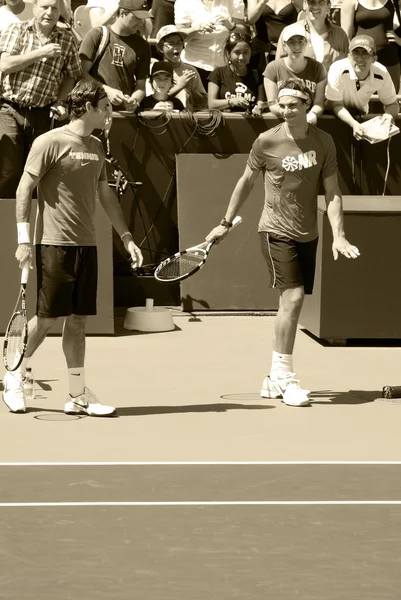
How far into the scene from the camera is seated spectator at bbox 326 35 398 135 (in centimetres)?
1339

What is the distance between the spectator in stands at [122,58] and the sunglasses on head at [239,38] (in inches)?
39.0

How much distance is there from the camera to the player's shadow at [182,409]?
8.90 m

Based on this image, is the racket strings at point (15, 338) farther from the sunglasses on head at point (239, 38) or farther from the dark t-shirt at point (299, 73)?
the sunglasses on head at point (239, 38)

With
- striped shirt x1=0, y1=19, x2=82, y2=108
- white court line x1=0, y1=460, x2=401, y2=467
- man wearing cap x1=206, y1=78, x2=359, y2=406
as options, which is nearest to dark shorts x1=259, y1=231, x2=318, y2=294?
man wearing cap x1=206, y1=78, x2=359, y2=406

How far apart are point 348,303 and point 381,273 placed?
0.42 metres

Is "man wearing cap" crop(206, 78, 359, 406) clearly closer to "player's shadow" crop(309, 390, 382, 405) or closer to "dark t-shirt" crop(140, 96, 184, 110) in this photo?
"player's shadow" crop(309, 390, 382, 405)

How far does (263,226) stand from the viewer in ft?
30.9

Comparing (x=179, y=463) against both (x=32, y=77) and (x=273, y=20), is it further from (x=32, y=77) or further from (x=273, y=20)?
(x=273, y=20)

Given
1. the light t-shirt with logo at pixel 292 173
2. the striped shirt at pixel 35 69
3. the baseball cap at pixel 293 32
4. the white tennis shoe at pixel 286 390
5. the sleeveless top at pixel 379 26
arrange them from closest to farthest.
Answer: the white tennis shoe at pixel 286 390, the light t-shirt with logo at pixel 292 173, the striped shirt at pixel 35 69, the baseball cap at pixel 293 32, the sleeveless top at pixel 379 26

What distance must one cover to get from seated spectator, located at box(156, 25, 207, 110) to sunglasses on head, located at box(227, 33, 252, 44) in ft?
1.84
